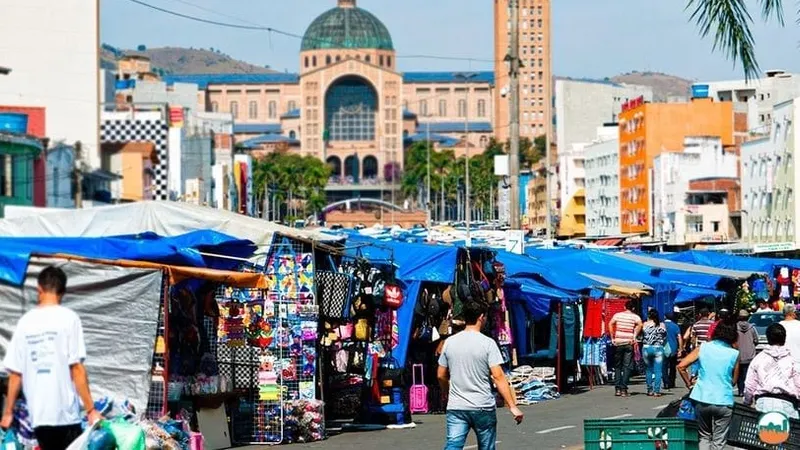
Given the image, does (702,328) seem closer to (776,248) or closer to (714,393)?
(714,393)

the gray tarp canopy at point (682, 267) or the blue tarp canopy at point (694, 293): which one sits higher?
the gray tarp canopy at point (682, 267)

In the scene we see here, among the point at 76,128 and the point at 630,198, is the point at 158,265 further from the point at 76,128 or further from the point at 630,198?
the point at 630,198

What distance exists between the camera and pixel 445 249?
24.6 m

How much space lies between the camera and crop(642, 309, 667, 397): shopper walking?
28172 mm

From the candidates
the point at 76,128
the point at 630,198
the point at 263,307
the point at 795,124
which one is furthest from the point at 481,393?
the point at 630,198

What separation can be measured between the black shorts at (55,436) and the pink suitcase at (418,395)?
1422 centimetres

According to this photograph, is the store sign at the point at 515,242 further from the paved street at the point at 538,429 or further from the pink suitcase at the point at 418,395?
the pink suitcase at the point at 418,395

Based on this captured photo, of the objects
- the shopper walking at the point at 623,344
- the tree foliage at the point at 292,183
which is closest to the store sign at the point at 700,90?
the tree foliage at the point at 292,183

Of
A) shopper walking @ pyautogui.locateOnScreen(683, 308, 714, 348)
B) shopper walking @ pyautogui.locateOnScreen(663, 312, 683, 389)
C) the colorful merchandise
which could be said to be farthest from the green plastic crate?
shopper walking @ pyautogui.locateOnScreen(663, 312, 683, 389)

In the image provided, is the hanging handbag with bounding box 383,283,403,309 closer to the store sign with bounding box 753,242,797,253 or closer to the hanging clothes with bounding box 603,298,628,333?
the hanging clothes with bounding box 603,298,628,333

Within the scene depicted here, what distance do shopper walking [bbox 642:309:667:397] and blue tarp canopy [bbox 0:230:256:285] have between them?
10.4 metres

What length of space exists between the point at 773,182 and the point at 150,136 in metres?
32.7

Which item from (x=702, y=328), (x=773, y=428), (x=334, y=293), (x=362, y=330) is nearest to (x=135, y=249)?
(x=334, y=293)

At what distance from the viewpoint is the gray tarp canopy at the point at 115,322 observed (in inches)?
637
